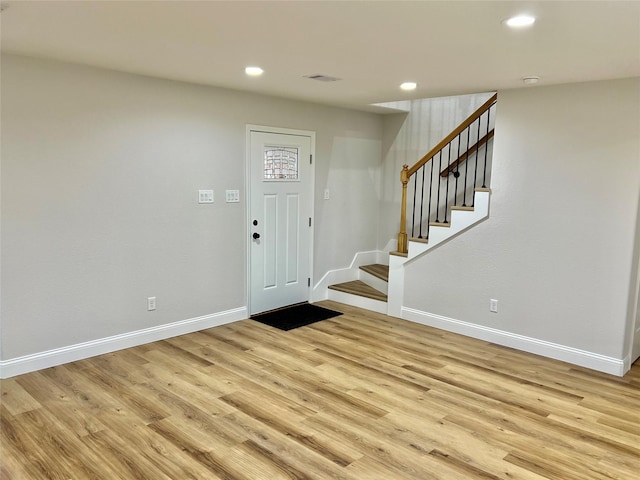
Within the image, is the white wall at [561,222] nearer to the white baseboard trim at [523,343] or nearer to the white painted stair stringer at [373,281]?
the white baseboard trim at [523,343]

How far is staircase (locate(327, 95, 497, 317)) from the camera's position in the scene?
466cm

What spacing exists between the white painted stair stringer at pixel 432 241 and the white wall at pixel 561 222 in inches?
3.7

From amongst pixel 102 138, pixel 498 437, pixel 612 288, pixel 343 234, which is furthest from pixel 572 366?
pixel 102 138

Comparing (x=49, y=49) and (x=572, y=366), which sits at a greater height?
(x=49, y=49)

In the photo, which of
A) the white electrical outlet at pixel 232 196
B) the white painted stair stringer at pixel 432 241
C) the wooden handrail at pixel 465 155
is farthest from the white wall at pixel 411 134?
the white electrical outlet at pixel 232 196

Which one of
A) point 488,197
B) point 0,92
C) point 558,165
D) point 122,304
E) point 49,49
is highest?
point 49,49

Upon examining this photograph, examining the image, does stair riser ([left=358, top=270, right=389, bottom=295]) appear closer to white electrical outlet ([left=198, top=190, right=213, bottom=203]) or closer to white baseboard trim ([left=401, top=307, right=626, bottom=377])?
white baseboard trim ([left=401, top=307, right=626, bottom=377])

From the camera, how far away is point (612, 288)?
3754mm

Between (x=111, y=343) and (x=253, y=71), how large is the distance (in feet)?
8.43

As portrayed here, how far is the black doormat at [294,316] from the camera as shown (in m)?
4.88

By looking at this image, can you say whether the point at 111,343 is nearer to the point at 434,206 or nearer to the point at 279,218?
the point at 279,218

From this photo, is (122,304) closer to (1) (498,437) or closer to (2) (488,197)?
(1) (498,437)

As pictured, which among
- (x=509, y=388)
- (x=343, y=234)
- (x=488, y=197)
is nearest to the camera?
(x=509, y=388)

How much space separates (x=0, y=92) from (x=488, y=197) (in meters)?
4.03
